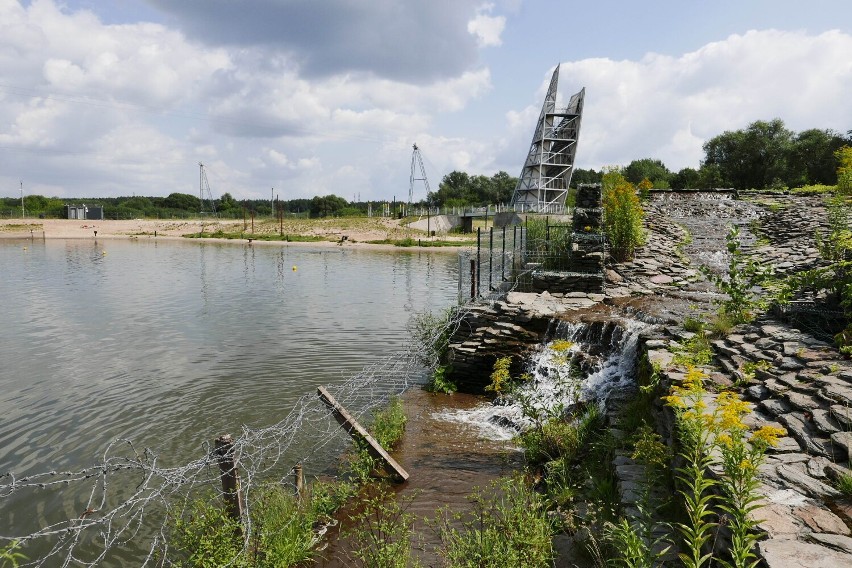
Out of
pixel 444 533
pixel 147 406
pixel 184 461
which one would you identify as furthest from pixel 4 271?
pixel 444 533

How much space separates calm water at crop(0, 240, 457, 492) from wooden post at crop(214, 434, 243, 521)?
11.6 feet

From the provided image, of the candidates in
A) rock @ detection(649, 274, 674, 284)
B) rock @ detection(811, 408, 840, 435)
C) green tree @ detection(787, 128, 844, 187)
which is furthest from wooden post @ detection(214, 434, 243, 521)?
green tree @ detection(787, 128, 844, 187)

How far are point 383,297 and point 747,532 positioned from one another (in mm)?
20438

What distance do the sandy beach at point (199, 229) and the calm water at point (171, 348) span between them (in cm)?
3371

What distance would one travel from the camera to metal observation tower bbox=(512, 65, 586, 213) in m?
63.4

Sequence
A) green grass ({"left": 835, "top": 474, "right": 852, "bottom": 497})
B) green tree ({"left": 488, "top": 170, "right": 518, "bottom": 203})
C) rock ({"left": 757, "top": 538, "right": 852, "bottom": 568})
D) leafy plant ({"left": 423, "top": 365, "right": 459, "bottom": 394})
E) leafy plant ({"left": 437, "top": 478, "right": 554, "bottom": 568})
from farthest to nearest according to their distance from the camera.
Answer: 1. green tree ({"left": 488, "top": 170, "right": 518, "bottom": 203})
2. leafy plant ({"left": 423, "top": 365, "right": 459, "bottom": 394})
3. leafy plant ({"left": 437, "top": 478, "right": 554, "bottom": 568})
4. green grass ({"left": 835, "top": 474, "right": 852, "bottom": 497})
5. rock ({"left": 757, "top": 538, "right": 852, "bottom": 568})

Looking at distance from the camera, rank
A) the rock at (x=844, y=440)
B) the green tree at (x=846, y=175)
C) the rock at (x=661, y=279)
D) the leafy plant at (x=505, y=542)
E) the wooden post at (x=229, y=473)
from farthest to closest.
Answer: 1. the green tree at (x=846, y=175)
2. the rock at (x=661, y=279)
3. the wooden post at (x=229, y=473)
4. the leafy plant at (x=505, y=542)
5. the rock at (x=844, y=440)

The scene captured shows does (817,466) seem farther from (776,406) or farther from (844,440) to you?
(776,406)

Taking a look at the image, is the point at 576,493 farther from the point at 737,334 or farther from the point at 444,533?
the point at 737,334

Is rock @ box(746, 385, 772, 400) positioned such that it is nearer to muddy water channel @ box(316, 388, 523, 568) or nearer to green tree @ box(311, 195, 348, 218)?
muddy water channel @ box(316, 388, 523, 568)

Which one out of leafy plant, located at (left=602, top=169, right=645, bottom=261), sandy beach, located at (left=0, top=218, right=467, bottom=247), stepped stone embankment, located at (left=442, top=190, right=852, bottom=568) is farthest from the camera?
sandy beach, located at (left=0, top=218, right=467, bottom=247)

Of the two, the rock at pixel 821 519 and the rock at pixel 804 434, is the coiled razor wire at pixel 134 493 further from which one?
the rock at pixel 804 434

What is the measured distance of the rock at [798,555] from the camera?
3326mm

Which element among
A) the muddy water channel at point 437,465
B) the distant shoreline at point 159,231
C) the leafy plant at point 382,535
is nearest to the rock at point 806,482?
the muddy water channel at point 437,465
